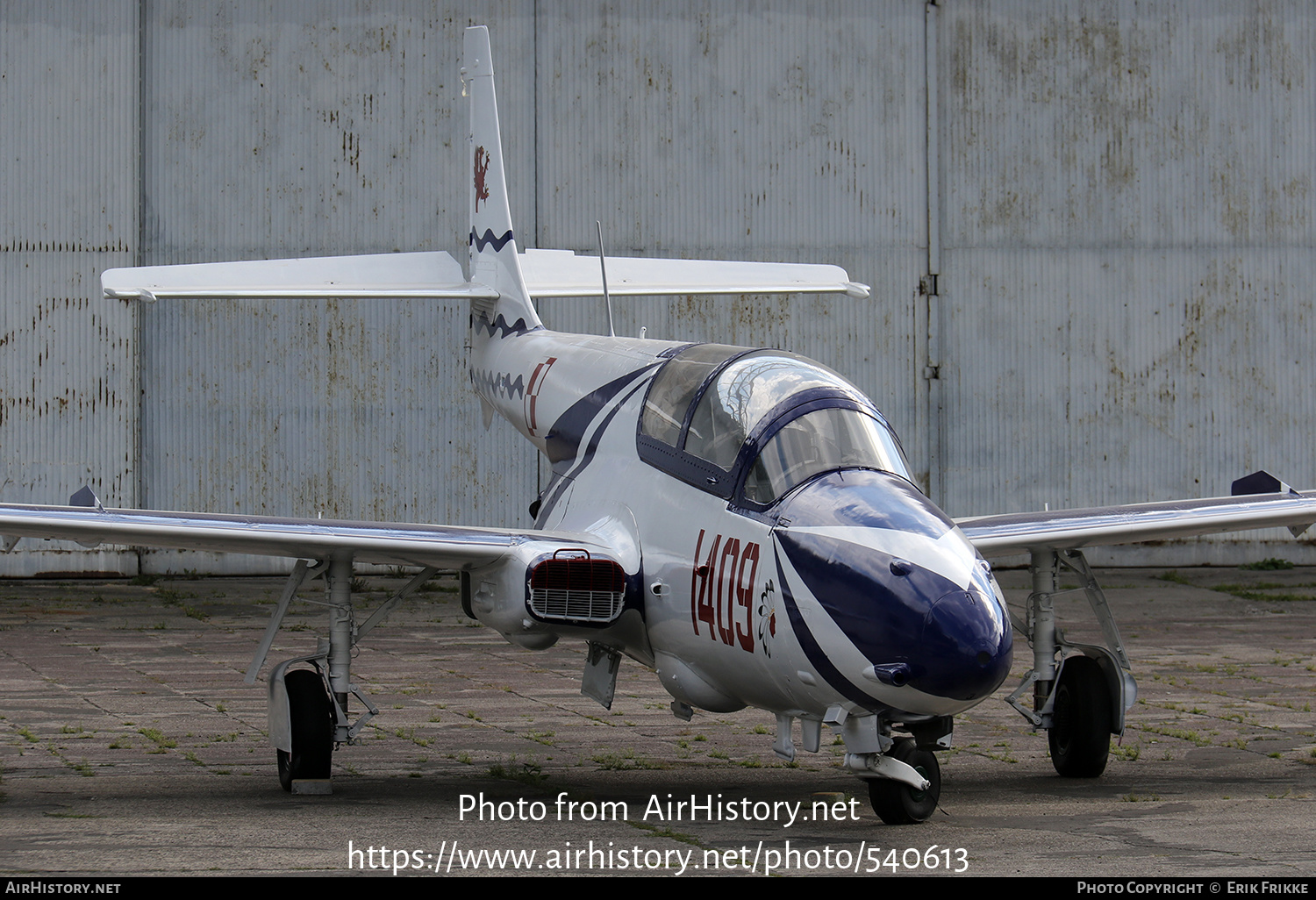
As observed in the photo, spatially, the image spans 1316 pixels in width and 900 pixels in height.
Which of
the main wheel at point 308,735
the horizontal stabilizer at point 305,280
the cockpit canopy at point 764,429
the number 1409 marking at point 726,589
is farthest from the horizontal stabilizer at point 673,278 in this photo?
the number 1409 marking at point 726,589

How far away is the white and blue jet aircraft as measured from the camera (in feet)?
22.0

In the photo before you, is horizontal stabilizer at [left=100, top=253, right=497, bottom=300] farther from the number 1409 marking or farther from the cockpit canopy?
the number 1409 marking

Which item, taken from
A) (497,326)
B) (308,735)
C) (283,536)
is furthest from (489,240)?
(308,735)

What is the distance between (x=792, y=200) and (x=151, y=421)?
32.5 ft

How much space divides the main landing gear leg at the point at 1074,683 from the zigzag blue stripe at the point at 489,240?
643cm

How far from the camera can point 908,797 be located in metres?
7.38

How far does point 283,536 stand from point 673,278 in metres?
6.00

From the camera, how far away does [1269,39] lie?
22.5 m

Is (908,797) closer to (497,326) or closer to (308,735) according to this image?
(308,735)

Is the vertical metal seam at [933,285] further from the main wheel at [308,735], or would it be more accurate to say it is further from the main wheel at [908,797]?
the main wheel at [908,797]

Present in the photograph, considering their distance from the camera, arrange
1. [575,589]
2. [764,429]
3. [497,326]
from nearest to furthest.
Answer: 1. [764,429]
2. [575,589]
3. [497,326]

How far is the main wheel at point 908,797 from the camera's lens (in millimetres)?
7352

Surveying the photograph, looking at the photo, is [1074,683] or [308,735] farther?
[1074,683]

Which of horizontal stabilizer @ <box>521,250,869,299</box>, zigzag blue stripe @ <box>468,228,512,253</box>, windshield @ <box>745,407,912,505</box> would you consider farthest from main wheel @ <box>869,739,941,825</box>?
zigzag blue stripe @ <box>468,228,512,253</box>
